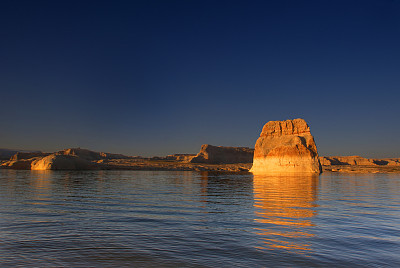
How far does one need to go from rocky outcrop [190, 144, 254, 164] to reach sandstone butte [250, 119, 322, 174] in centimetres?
6893

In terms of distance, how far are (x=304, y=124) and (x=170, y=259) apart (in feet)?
218

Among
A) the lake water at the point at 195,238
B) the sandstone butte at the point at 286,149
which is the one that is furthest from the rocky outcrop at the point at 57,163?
the lake water at the point at 195,238

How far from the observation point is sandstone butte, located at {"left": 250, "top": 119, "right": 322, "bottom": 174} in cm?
6181

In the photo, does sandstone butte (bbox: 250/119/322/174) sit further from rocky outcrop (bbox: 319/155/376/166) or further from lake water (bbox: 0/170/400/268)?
rocky outcrop (bbox: 319/155/376/166)

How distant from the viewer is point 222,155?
15325cm

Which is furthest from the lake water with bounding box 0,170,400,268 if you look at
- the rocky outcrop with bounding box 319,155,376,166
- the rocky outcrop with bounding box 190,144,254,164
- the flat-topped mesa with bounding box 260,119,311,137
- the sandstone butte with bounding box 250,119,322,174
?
the rocky outcrop with bounding box 319,155,376,166

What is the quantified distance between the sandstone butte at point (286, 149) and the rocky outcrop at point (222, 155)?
68.9m

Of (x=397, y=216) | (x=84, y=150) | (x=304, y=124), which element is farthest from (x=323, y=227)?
(x=84, y=150)

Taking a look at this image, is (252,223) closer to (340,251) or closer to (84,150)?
(340,251)

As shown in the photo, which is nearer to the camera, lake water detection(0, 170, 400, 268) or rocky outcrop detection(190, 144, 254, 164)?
lake water detection(0, 170, 400, 268)

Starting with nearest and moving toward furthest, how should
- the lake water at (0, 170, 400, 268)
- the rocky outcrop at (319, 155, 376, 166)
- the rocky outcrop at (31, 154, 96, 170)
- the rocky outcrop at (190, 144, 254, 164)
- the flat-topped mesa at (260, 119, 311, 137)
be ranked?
the lake water at (0, 170, 400, 268)
the flat-topped mesa at (260, 119, 311, 137)
the rocky outcrop at (31, 154, 96, 170)
the rocky outcrop at (190, 144, 254, 164)
the rocky outcrop at (319, 155, 376, 166)

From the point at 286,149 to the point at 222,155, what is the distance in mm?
90059

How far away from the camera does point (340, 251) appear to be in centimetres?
649

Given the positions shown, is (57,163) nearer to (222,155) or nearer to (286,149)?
(286,149)
